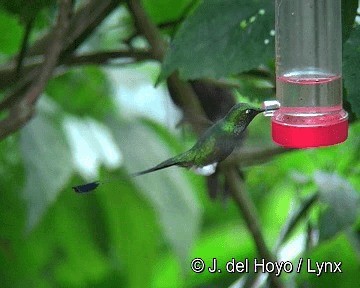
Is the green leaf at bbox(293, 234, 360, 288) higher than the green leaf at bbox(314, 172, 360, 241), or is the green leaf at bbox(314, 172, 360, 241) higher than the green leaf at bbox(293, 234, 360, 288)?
the green leaf at bbox(314, 172, 360, 241)

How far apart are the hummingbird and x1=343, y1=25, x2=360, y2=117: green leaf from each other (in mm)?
90

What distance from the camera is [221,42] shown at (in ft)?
2.54

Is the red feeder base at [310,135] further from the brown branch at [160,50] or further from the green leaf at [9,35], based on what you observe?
the green leaf at [9,35]

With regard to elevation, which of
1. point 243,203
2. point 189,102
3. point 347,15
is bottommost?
point 243,203

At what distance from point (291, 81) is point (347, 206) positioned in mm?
284

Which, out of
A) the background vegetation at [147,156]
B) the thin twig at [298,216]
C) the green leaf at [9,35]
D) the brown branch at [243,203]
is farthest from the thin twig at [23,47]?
the thin twig at [298,216]

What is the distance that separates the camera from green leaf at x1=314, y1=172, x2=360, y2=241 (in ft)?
2.98

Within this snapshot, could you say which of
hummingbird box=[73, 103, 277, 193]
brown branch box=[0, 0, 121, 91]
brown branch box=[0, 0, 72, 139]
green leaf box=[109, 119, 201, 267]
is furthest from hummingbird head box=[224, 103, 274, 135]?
green leaf box=[109, 119, 201, 267]

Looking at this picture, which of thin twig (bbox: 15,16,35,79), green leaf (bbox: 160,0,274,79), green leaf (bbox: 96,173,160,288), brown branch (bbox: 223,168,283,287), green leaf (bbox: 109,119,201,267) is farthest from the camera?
green leaf (bbox: 96,173,160,288)

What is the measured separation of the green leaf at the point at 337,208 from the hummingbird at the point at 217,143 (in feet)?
0.92

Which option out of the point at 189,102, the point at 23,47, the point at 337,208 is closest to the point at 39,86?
the point at 23,47

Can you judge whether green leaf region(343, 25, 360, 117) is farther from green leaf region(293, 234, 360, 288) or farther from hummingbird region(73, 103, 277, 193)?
green leaf region(293, 234, 360, 288)

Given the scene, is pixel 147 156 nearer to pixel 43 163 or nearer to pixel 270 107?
pixel 43 163

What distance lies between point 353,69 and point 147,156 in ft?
1.40
